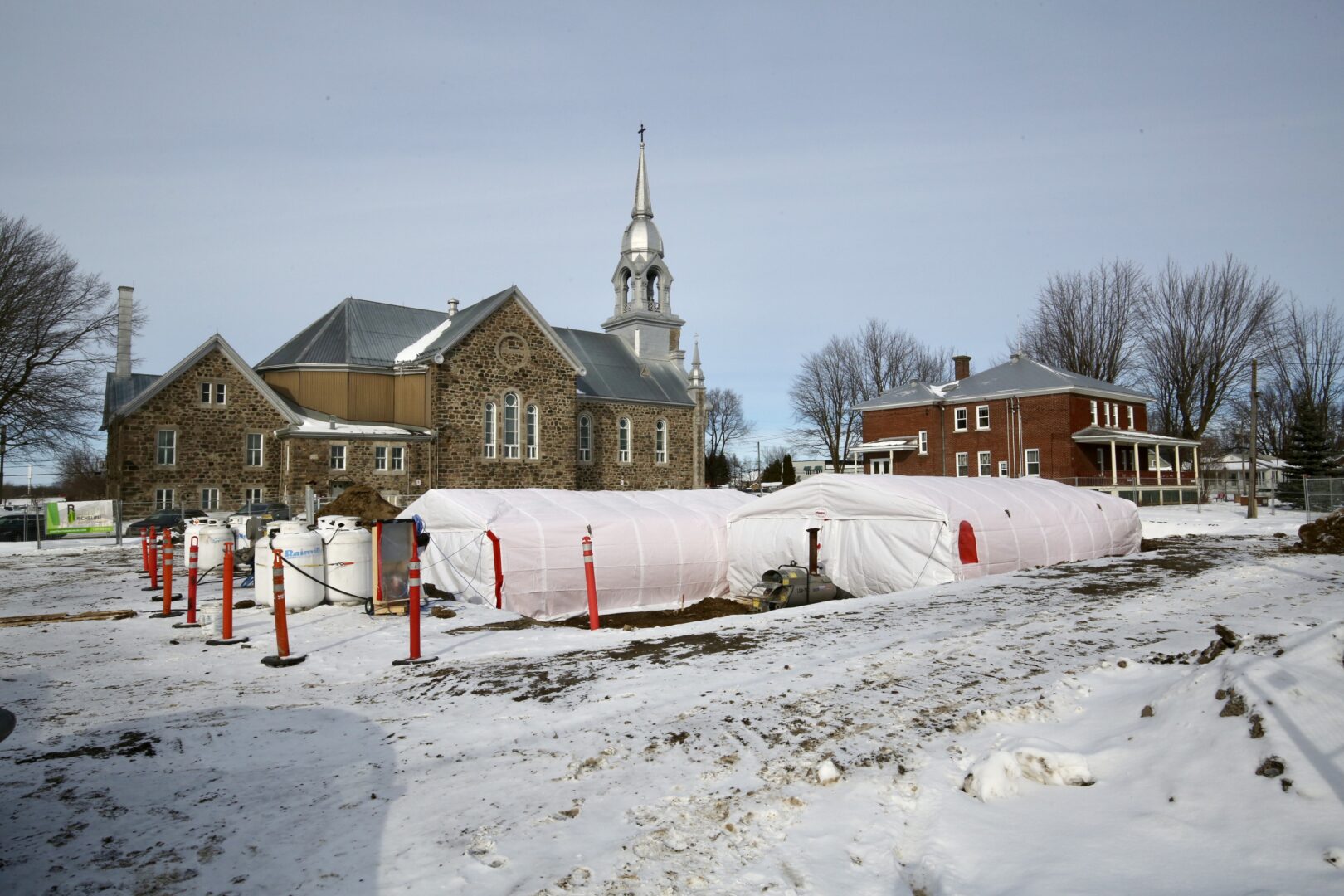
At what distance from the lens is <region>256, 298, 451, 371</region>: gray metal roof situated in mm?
41906

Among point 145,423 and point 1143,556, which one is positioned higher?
point 145,423

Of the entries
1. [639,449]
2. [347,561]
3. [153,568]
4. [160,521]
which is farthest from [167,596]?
[639,449]

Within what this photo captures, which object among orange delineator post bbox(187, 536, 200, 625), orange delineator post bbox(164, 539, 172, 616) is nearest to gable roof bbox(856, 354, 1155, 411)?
orange delineator post bbox(164, 539, 172, 616)

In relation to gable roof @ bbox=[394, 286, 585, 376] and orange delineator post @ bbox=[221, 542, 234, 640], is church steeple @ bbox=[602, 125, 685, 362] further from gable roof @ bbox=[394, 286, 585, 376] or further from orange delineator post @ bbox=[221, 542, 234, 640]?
orange delineator post @ bbox=[221, 542, 234, 640]

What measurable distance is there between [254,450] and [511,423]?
1172 cm

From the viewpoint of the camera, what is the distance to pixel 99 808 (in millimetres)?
5000

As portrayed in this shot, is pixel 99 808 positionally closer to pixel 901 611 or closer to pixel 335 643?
pixel 335 643

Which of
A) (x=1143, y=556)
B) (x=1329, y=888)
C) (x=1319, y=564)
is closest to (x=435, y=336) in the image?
(x=1143, y=556)

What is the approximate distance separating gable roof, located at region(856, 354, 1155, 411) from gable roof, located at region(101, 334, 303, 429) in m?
35.1

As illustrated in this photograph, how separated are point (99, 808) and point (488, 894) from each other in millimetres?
2797

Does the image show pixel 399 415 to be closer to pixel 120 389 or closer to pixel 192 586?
pixel 120 389

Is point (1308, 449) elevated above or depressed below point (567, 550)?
above

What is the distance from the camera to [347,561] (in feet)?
41.5

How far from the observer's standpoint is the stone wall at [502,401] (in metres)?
40.2
